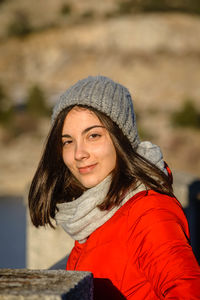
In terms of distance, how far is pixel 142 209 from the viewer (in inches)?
54.4

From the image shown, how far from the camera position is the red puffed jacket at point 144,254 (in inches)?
44.9

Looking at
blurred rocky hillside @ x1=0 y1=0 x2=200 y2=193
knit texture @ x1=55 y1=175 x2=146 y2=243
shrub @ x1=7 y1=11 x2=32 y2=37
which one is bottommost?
knit texture @ x1=55 y1=175 x2=146 y2=243

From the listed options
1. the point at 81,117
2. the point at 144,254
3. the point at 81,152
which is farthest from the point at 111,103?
the point at 144,254

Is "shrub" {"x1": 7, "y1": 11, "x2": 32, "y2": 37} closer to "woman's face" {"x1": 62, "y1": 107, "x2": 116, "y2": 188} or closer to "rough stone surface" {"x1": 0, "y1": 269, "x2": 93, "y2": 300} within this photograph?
"woman's face" {"x1": 62, "y1": 107, "x2": 116, "y2": 188}

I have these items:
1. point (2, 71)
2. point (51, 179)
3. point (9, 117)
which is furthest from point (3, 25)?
point (51, 179)

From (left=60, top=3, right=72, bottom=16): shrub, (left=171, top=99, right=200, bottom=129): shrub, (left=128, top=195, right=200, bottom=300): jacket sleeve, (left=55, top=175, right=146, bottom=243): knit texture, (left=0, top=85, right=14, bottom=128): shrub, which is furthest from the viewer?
(left=60, top=3, right=72, bottom=16): shrub

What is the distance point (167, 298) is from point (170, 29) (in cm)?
3911

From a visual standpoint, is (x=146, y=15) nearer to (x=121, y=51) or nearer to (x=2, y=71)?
(x=121, y=51)

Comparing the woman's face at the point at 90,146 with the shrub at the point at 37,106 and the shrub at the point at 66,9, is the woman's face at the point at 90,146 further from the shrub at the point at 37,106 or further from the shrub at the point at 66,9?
the shrub at the point at 66,9

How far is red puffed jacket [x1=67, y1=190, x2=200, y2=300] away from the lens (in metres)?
1.14

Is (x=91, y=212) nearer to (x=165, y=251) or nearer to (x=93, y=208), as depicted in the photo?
(x=93, y=208)

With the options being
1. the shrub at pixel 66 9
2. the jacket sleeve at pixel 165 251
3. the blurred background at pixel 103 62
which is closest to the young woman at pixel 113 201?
the jacket sleeve at pixel 165 251

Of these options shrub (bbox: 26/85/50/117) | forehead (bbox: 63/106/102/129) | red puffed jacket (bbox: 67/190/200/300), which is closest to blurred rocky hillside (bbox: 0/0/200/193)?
shrub (bbox: 26/85/50/117)

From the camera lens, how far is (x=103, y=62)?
3541 centimetres
